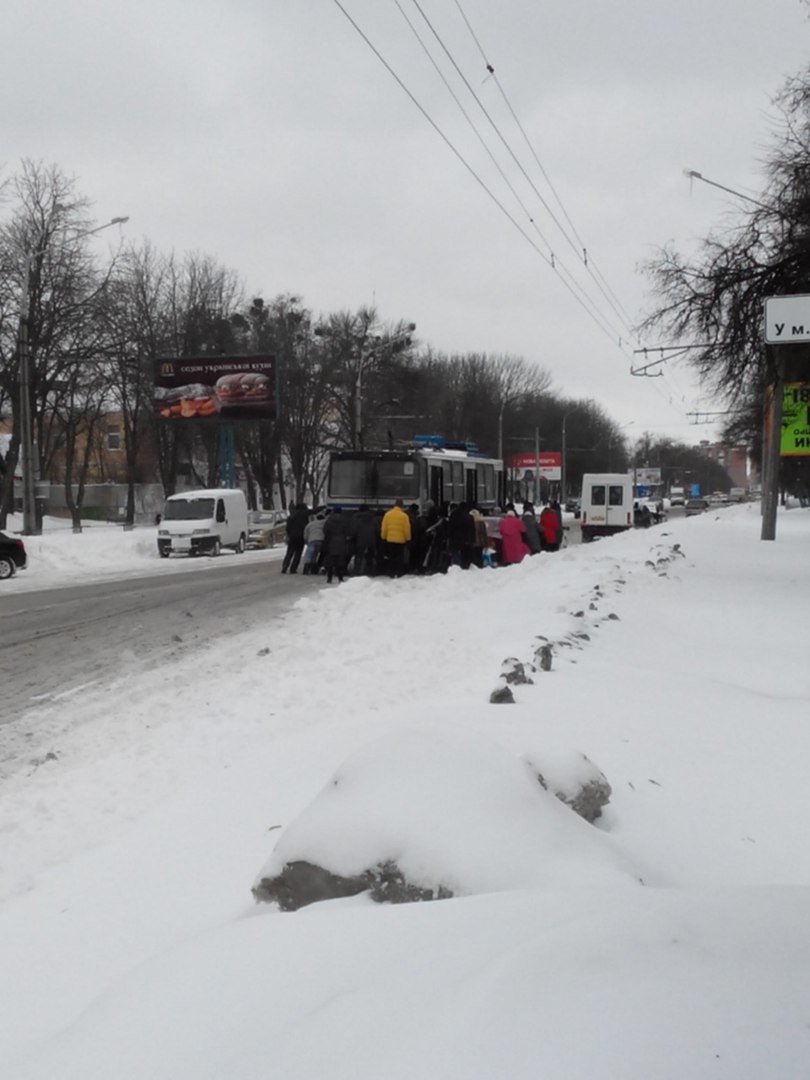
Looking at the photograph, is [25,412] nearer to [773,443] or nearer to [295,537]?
[295,537]

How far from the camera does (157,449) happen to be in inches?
2308

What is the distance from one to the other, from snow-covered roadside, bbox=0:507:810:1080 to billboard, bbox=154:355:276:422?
35566mm

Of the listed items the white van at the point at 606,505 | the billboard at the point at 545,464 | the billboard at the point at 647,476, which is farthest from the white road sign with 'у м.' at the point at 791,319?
the billboard at the point at 647,476

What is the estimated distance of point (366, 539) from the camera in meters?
26.0

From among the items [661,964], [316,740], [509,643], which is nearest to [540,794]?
[661,964]

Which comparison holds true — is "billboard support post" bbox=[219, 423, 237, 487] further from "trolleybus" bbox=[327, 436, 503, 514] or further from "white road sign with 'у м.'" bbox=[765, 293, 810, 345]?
"white road sign with 'у м.'" bbox=[765, 293, 810, 345]

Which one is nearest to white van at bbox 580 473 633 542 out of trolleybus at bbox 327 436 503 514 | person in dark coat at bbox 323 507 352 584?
trolleybus at bbox 327 436 503 514

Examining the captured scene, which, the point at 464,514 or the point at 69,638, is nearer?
the point at 69,638

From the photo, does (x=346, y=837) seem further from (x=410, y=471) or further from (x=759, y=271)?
(x=410, y=471)

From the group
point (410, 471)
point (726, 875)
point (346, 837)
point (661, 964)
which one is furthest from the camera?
point (410, 471)

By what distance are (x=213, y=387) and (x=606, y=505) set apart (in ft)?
63.4

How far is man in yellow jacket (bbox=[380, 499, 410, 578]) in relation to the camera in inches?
971

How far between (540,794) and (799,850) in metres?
1.81

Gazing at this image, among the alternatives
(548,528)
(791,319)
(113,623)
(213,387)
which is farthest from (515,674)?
(213,387)
